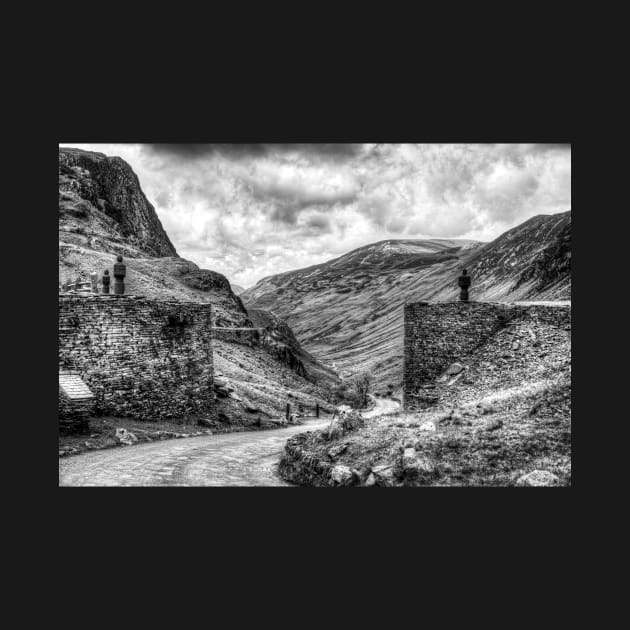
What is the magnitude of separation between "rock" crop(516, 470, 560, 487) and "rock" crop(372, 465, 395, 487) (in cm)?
267

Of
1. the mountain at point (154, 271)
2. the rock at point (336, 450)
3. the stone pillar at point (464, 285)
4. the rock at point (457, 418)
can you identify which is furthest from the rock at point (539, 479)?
the mountain at point (154, 271)

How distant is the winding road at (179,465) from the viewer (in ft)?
43.8

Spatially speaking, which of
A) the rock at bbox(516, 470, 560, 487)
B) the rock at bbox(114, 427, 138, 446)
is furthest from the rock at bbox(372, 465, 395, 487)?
the rock at bbox(114, 427, 138, 446)

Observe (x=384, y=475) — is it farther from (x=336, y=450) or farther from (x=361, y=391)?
(x=361, y=391)

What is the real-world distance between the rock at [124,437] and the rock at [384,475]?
1037cm

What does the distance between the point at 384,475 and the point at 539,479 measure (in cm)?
325

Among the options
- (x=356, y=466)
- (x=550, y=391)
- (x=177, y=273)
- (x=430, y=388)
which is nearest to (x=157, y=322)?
(x=430, y=388)

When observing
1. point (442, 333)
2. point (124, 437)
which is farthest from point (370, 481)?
point (442, 333)

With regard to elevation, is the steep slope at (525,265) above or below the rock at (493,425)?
above

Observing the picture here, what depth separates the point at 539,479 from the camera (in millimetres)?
11711

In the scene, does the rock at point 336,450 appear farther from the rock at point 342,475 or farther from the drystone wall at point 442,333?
the drystone wall at point 442,333

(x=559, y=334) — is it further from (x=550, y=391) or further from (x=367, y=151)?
(x=367, y=151)

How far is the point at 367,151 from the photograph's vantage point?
52.4ft

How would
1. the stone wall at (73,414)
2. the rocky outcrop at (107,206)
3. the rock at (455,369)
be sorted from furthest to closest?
the rocky outcrop at (107,206)
the rock at (455,369)
the stone wall at (73,414)
